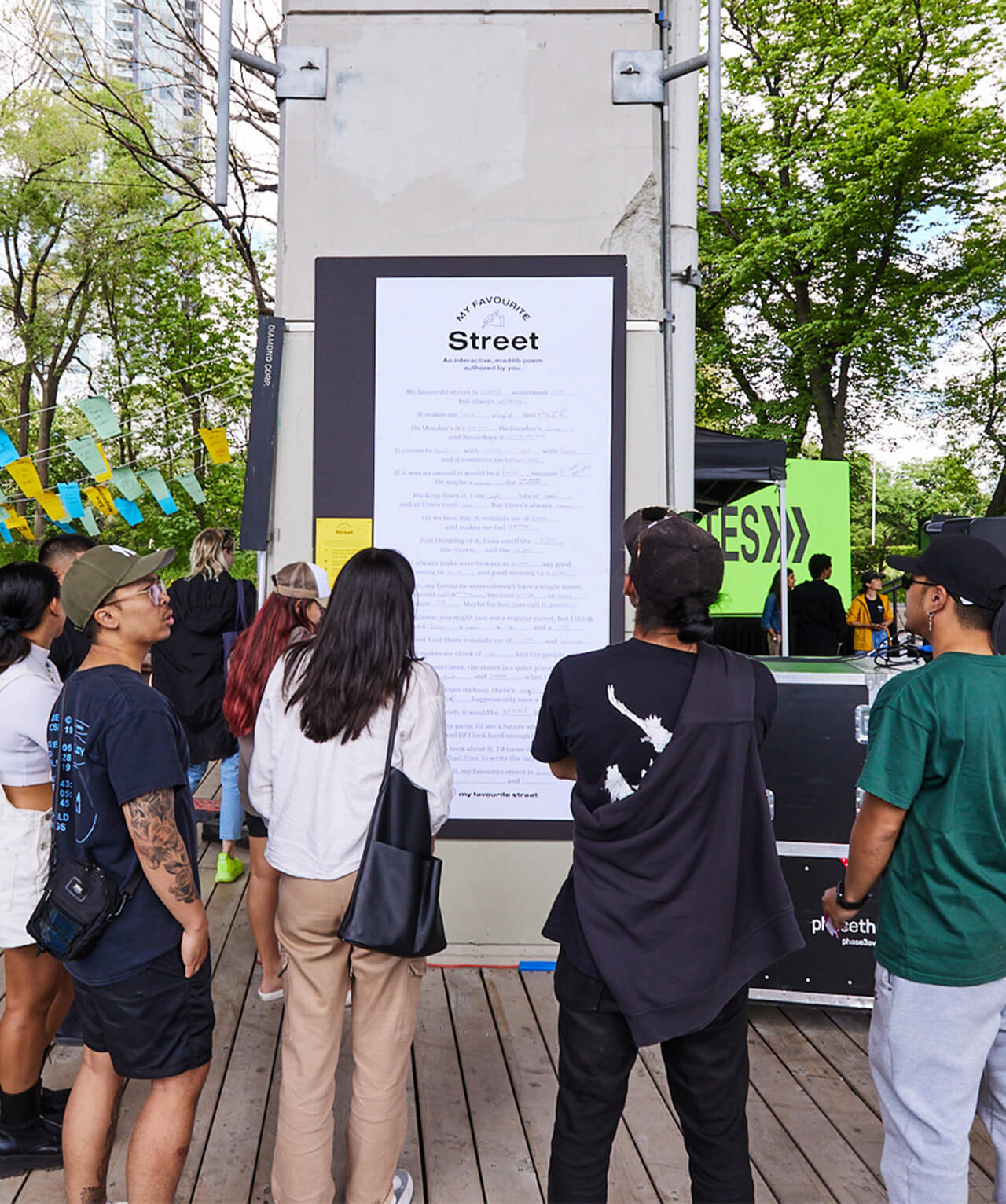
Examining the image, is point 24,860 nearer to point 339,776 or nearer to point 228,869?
point 339,776

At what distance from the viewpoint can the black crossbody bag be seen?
7.04 ft

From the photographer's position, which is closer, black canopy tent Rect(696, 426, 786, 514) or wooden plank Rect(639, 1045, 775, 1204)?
wooden plank Rect(639, 1045, 775, 1204)

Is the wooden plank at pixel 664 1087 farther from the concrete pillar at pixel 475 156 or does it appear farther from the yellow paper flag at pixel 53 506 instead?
the yellow paper flag at pixel 53 506

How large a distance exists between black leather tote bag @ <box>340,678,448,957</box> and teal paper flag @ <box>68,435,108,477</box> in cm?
611

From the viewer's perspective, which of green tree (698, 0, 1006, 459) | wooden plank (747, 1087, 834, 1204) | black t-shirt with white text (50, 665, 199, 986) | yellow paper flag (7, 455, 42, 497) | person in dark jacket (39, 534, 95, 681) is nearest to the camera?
black t-shirt with white text (50, 665, 199, 986)

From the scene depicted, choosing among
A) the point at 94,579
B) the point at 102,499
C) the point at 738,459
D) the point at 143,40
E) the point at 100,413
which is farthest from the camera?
the point at 143,40

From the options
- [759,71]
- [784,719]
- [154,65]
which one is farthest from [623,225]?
[759,71]

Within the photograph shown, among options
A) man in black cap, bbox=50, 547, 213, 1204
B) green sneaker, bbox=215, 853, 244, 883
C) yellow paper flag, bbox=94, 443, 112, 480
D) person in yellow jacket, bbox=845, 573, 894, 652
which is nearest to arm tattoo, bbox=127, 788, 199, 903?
man in black cap, bbox=50, 547, 213, 1204

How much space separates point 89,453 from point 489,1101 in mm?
6264

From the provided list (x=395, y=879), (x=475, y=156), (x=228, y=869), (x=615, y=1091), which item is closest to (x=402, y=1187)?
(x=615, y=1091)

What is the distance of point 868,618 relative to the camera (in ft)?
40.1

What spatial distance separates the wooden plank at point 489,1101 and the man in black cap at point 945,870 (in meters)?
1.05

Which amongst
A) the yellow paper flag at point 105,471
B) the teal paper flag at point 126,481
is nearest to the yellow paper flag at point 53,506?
the yellow paper flag at point 105,471

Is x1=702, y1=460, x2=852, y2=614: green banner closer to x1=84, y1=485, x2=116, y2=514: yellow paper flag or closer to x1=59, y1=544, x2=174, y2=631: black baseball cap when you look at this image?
x1=84, y1=485, x2=116, y2=514: yellow paper flag
